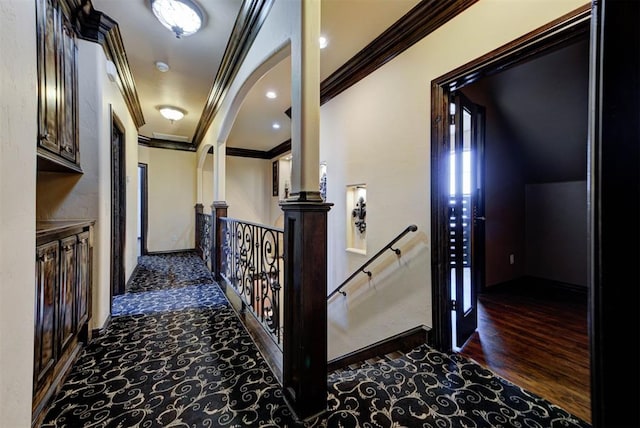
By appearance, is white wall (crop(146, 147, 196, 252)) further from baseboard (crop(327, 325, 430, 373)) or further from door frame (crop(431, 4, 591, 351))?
door frame (crop(431, 4, 591, 351))

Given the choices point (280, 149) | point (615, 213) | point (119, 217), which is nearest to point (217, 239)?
point (119, 217)

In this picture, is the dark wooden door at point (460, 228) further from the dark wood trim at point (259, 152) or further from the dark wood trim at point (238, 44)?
the dark wood trim at point (259, 152)

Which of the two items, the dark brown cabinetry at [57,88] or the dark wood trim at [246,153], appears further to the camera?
the dark wood trim at [246,153]

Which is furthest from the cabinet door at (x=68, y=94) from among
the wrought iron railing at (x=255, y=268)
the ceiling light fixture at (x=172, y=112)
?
the ceiling light fixture at (x=172, y=112)

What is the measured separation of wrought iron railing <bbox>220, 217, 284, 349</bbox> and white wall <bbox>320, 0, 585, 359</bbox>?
98cm

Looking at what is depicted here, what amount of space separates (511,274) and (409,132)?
2.84m

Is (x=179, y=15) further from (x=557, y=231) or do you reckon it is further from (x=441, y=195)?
(x=557, y=231)

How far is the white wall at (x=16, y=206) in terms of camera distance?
2.46 feet

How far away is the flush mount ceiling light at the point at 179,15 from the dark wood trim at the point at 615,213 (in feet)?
9.01

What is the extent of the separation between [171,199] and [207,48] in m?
4.51

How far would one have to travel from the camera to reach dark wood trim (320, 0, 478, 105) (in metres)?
2.04

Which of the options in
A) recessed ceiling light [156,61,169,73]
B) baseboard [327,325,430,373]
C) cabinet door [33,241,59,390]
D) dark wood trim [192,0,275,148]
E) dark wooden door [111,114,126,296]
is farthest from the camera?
dark wooden door [111,114,126,296]

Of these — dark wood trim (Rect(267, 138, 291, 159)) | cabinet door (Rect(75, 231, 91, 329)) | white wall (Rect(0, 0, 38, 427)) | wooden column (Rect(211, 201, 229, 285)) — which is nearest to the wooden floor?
white wall (Rect(0, 0, 38, 427))

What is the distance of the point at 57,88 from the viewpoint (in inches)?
73.2
